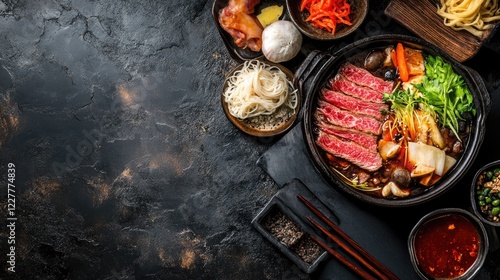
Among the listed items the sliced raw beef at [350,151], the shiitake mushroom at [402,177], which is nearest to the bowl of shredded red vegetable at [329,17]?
the sliced raw beef at [350,151]

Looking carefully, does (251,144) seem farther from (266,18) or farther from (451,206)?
(451,206)

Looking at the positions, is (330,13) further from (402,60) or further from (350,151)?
(350,151)

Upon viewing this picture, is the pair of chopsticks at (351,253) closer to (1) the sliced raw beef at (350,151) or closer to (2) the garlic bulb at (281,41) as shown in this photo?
(1) the sliced raw beef at (350,151)

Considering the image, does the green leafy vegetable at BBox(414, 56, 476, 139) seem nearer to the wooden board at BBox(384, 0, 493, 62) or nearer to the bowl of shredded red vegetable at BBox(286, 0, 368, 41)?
the wooden board at BBox(384, 0, 493, 62)

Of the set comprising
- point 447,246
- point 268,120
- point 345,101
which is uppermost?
point 345,101

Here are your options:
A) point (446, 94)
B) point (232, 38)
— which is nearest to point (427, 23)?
point (446, 94)
